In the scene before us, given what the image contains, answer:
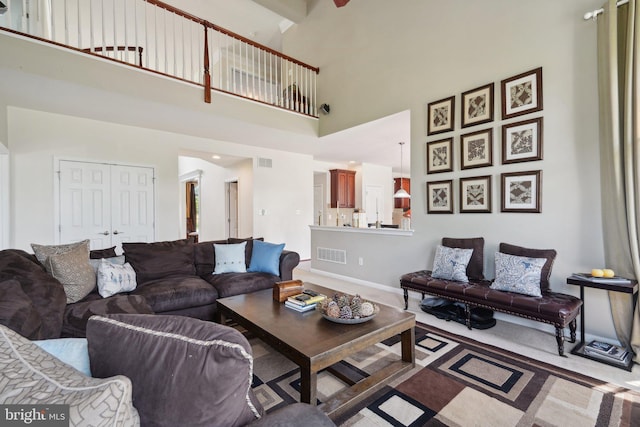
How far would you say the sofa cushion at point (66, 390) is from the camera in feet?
1.69

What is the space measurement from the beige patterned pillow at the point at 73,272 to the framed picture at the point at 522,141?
4.30 meters

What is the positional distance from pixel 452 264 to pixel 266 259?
7.16ft

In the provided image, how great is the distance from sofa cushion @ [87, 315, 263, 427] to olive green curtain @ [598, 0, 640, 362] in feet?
10.4

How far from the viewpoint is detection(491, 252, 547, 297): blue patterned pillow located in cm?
265

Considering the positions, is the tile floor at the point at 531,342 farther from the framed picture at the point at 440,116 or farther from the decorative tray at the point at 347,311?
the framed picture at the point at 440,116

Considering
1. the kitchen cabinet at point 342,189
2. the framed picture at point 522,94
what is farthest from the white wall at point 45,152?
the framed picture at point 522,94

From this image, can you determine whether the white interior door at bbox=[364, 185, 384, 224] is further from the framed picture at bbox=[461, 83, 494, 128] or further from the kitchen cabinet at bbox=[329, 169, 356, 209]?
the framed picture at bbox=[461, 83, 494, 128]

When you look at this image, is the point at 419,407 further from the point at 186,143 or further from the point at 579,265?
the point at 186,143

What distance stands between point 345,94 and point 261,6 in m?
2.83

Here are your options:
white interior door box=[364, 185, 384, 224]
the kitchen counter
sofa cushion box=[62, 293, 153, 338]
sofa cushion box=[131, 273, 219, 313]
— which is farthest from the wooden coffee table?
white interior door box=[364, 185, 384, 224]

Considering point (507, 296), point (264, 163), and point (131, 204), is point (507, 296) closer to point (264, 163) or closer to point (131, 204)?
point (264, 163)

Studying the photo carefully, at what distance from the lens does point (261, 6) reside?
592 cm

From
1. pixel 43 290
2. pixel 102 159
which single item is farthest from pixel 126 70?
pixel 43 290

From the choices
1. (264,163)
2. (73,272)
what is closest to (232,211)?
(264,163)
